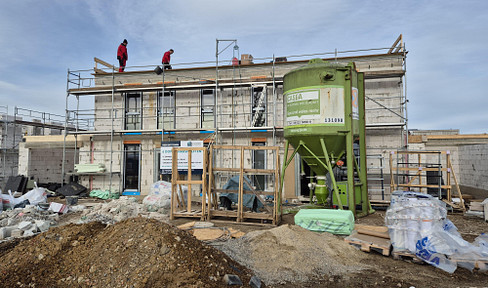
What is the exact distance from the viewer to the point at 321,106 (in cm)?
937

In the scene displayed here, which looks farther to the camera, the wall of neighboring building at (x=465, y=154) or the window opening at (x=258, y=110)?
the window opening at (x=258, y=110)

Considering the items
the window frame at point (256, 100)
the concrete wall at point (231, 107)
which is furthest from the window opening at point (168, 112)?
the window frame at point (256, 100)

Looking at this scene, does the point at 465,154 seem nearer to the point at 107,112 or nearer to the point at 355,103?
the point at 355,103

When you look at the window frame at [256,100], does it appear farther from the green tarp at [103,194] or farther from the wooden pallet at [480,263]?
the wooden pallet at [480,263]

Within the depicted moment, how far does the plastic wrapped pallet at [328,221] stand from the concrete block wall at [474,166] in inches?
378

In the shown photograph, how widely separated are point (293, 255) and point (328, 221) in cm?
217

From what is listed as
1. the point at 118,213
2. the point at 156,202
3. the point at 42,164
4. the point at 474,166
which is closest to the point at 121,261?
the point at 118,213

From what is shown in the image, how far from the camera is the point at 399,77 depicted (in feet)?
41.7

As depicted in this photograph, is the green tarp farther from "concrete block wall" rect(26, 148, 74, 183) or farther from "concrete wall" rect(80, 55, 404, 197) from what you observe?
"concrete block wall" rect(26, 148, 74, 183)

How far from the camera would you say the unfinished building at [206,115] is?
12.8 m

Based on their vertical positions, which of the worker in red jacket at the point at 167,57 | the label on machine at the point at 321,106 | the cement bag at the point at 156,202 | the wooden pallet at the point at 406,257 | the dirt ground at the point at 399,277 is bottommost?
the dirt ground at the point at 399,277

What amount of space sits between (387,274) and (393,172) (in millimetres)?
8434

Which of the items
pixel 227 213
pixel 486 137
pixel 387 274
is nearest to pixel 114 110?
pixel 227 213

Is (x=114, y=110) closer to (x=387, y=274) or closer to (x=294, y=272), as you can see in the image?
(x=294, y=272)
